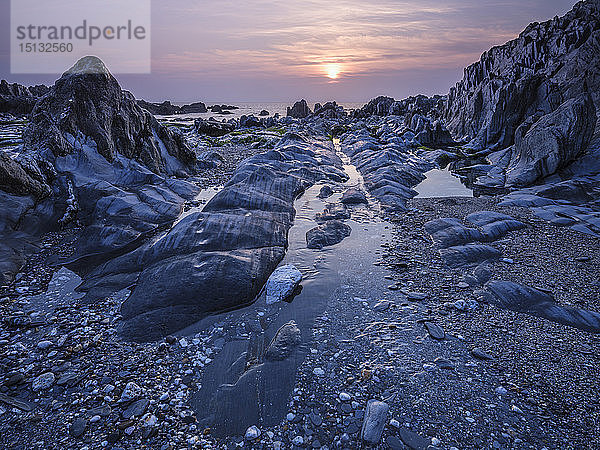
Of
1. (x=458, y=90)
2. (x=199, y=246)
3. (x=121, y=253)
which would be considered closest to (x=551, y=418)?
(x=199, y=246)

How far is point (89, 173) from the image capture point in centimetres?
1555

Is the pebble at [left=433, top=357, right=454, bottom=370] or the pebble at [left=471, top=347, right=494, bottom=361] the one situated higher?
the pebble at [left=471, top=347, right=494, bottom=361]

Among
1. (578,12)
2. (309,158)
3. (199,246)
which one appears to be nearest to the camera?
(199,246)

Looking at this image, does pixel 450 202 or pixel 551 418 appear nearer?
pixel 551 418

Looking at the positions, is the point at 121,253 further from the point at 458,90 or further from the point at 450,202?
the point at 458,90

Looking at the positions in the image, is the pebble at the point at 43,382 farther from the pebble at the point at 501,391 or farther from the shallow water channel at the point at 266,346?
the pebble at the point at 501,391

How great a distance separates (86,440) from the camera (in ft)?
15.6

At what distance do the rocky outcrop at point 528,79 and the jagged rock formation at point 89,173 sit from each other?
31972mm

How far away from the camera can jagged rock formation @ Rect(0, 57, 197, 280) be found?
39.2 feet

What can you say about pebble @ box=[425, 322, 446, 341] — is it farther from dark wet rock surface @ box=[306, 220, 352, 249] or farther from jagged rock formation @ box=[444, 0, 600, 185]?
jagged rock formation @ box=[444, 0, 600, 185]

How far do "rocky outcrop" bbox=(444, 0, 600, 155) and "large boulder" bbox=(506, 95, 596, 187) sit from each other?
Result: 17.7ft

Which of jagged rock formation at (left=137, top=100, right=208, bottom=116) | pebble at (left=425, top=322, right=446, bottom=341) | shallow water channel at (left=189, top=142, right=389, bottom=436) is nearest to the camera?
shallow water channel at (left=189, top=142, right=389, bottom=436)

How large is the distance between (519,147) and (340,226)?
20.0 metres

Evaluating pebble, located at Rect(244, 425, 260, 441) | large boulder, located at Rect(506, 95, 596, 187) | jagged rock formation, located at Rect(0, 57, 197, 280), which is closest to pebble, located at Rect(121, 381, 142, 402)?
pebble, located at Rect(244, 425, 260, 441)
